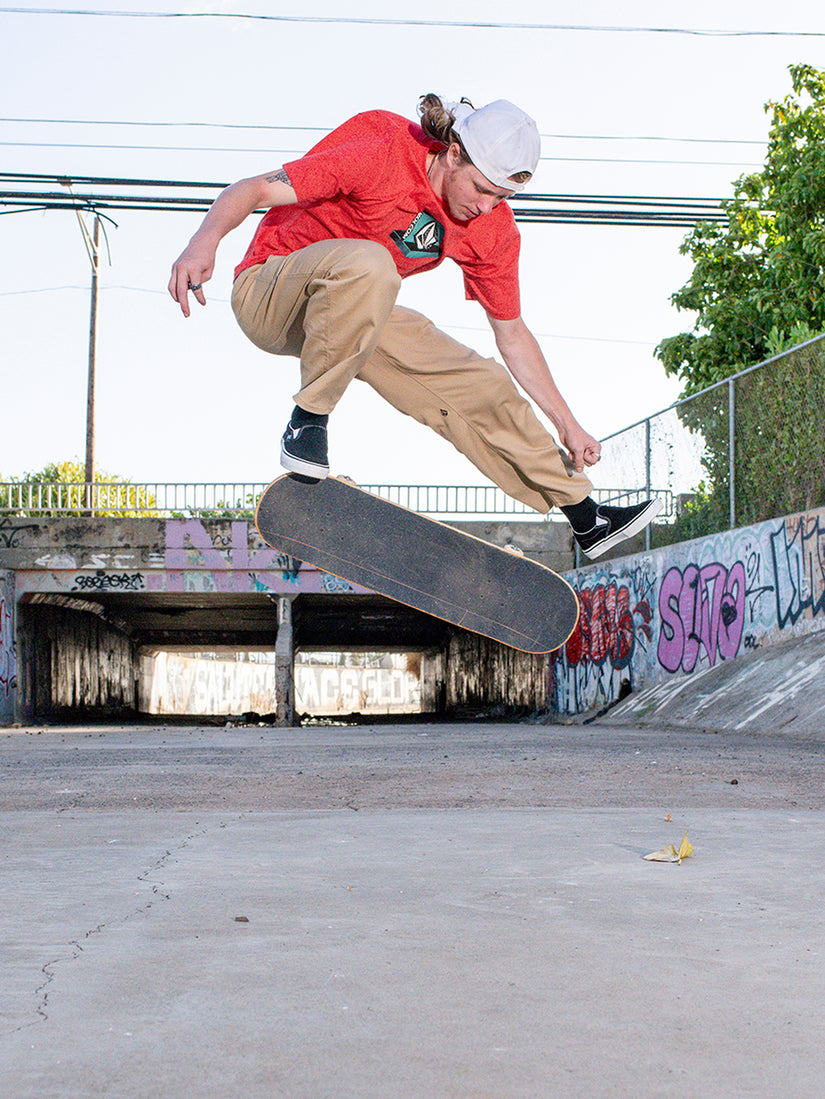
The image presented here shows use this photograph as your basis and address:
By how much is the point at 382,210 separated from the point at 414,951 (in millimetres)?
1976

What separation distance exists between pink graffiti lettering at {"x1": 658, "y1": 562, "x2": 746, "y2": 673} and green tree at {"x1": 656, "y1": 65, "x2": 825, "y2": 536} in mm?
670

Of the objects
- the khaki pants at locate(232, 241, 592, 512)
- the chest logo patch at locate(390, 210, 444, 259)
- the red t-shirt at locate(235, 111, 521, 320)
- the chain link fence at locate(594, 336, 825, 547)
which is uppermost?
the chain link fence at locate(594, 336, 825, 547)

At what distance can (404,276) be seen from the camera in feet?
11.1

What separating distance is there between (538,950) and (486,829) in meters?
1.58

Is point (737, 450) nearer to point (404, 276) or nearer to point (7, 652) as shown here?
point (404, 276)

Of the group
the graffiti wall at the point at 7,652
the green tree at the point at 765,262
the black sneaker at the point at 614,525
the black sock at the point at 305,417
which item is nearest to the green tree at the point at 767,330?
the green tree at the point at 765,262

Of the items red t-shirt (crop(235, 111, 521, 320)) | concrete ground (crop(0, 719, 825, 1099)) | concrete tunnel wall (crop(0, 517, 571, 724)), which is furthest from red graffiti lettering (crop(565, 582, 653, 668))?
red t-shirt (crop(235, 111, 521, 320))

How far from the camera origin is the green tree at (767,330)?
469 inches

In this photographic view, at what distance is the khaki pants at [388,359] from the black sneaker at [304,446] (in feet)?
0.18

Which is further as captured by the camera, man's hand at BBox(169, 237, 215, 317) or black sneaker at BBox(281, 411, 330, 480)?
black sneaker at BBox(281, 411, 330, 480)

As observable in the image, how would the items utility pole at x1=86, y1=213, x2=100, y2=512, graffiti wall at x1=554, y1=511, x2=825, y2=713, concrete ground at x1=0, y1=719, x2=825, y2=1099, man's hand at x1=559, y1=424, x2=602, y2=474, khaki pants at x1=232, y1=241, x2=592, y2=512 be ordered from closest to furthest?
concrete ground at x1=0, y1=719, x2=825, y2=1099 < khaki pants at x1=232, y1=241, x2=592, y2=512 < man's hand at x1=559, y1=424, x2=602, y2=474 < graffiti wall at x1=554, y1=511, x2=825, y2=713 < utility pole at x1=86, y1=213, x2=100, y2=512

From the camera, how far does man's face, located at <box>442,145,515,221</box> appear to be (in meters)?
3.00

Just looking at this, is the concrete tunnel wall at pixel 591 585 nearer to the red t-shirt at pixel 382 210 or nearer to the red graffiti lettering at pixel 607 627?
the red graffiti lettering at pixel 607 627

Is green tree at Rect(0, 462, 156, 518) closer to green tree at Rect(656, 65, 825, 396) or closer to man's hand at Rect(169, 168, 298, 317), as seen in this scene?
green tree at Rect(656, 65, 825, 396)
